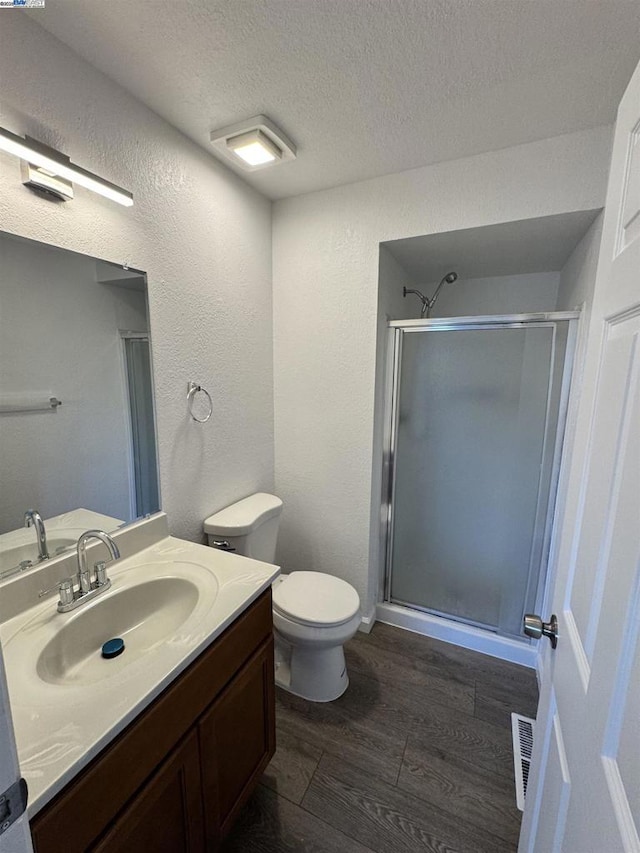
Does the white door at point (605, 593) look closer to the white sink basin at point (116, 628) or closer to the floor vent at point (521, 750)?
the floor vent at point (521, 750)

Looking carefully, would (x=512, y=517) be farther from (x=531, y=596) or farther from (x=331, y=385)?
(x=331, y=385)

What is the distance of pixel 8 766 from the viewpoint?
400 mm

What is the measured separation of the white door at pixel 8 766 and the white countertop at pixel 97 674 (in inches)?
7.7

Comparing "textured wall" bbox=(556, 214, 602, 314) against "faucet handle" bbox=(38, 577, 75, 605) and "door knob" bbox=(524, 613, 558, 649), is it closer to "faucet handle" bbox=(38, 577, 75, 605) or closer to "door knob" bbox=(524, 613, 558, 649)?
"door knob" bbox=(524, 613, 558, 649)

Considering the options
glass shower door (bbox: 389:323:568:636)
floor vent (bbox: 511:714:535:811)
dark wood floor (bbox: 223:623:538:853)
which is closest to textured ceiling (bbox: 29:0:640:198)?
glass shower door (bbox: 389:323:568:636)

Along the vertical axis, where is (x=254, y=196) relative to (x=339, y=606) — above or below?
above

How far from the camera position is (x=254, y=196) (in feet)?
6.22

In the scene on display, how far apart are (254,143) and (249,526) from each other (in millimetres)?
1632

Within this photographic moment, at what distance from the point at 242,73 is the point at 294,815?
252cm

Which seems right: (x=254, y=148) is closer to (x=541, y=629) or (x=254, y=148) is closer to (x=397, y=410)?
(x=397, y=410)

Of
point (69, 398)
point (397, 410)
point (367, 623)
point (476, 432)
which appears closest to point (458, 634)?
point (367, 623)

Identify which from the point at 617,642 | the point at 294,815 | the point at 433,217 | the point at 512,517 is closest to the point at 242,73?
the point at 433,217

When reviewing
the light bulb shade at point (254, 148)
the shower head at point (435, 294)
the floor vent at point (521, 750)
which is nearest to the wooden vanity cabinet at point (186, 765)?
the floor vent at point (521, 750)

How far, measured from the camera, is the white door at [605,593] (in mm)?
487
